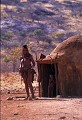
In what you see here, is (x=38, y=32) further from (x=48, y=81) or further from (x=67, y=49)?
(x=67, y=49)

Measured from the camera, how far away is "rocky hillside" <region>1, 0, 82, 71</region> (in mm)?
63938

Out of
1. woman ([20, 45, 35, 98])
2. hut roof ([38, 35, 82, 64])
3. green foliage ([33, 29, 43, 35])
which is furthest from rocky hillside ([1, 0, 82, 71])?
woman ([20, 45, 35, 98])

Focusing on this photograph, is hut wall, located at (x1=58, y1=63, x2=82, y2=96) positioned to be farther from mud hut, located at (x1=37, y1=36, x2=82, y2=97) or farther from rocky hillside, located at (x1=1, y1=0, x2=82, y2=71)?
rocky hillside, located at (x1=1, y1=0, x2=82, y2=71)

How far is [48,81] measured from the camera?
53.1 feet

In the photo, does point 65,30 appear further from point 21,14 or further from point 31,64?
point 31,64

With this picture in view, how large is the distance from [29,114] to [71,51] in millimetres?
6455

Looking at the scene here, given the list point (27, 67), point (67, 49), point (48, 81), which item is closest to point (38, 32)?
point (48, 81)

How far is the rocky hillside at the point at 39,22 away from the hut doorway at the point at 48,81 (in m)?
42.4

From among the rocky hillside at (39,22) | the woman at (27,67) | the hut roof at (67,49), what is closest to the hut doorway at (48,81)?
the hut roof at (67,49)

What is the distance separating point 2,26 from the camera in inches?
2702

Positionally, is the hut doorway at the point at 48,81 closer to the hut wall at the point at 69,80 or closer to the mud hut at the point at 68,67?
the mud hut at the point at 68,67

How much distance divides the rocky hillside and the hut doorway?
42.4 metres

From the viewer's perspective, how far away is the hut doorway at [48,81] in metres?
15.5

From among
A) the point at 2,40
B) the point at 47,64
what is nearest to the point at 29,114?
the point at 47,64
